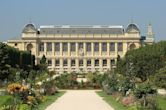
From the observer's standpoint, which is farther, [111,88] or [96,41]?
[96,41]

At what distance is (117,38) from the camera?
378 feet

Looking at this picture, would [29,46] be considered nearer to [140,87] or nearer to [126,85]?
[126,85]

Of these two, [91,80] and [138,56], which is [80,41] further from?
[91,80]

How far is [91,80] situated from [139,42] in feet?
198

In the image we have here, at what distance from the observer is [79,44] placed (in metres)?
117

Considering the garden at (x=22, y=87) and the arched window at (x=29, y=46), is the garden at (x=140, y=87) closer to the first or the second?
the garden at (x=22, y=87)

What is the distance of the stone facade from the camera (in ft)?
377

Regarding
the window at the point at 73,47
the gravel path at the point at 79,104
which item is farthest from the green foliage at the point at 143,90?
the window at the point at 73,47

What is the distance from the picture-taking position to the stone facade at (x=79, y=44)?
11488 centimetres

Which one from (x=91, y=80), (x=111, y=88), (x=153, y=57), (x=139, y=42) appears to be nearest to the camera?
(x=111, y=88)

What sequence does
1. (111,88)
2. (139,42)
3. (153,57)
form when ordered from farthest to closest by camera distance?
(139,42)
(153,57)
(111,88)

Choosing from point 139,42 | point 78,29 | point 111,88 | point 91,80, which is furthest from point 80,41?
point 111,88

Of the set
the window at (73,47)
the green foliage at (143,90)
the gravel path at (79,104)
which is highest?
the window at (73,47)

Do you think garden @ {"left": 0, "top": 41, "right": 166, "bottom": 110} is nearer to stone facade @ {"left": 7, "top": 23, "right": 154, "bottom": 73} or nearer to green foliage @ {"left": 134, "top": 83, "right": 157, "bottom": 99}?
green foliage @ {"left": 134, "top": 83, "right": 157, "bottom": 99}
